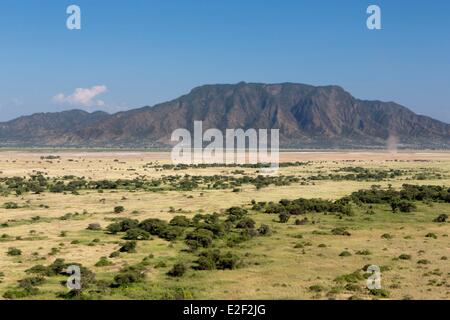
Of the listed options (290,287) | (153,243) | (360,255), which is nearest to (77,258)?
(153,243)

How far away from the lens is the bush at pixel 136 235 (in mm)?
43750

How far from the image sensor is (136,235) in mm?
43875

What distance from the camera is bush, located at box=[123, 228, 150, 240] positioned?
4375 centimetres

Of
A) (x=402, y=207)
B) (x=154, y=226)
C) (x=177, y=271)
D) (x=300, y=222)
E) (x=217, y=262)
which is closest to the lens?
(x=177, y=271)

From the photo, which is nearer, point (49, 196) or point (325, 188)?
point (49, 196)

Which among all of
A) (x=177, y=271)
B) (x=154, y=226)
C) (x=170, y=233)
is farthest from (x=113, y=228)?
(x=177, y=271)

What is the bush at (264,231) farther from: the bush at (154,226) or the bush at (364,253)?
the bush at (364,253)

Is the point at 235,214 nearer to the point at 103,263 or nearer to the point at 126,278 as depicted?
the point at 103,263

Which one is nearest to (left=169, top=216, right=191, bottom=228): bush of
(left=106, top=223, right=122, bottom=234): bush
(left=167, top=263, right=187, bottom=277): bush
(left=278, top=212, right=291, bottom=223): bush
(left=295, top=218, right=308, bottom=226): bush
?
(left=106, top=223, right=122, bottom=234): bush

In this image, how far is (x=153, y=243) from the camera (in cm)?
4250

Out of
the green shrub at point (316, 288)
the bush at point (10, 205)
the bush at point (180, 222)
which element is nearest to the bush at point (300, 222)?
the bush at point (180, 222)
